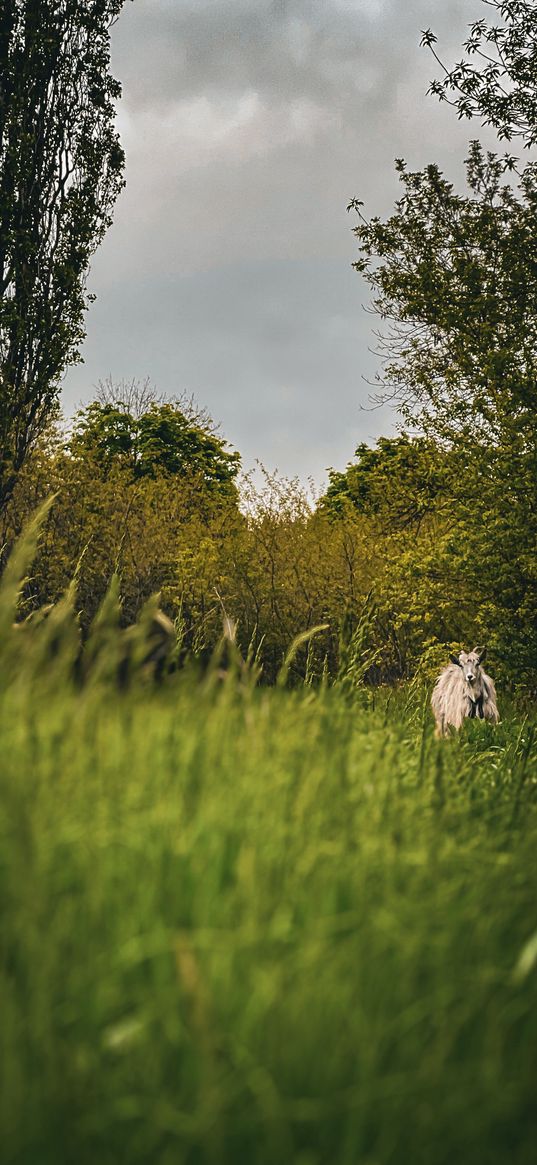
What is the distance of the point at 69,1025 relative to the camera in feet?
5.52

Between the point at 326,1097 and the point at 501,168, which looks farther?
the point at 501,168

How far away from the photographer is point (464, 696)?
982 centimetres

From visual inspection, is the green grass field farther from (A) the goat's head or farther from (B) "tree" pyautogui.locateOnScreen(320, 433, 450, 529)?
(B) "tree" pyautogui.locateOnScreen(320, 433, 450, 529)

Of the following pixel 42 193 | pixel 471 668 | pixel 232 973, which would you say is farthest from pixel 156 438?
pixel 232 973

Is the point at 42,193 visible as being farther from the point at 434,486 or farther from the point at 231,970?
the point at 231,970

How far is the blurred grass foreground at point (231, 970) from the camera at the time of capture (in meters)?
1.51

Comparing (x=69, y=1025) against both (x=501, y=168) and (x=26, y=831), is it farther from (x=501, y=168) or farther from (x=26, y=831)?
(x=501, y=168)

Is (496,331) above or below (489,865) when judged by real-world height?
above

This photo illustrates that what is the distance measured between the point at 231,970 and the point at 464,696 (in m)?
8.43

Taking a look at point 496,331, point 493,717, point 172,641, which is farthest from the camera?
point 496,331

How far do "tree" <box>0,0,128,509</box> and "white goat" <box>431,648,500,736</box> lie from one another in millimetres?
9665

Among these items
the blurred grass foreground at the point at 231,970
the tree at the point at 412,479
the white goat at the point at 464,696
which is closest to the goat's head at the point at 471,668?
the white goat at the point at 464,696

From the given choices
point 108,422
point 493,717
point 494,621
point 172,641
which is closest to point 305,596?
point 494,621

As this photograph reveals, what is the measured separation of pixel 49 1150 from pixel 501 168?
46.1ft
